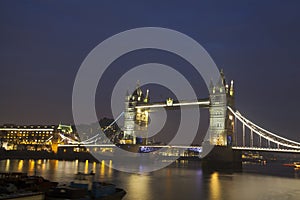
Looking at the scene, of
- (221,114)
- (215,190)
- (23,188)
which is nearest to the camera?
(23,188)

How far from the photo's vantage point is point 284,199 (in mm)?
22000

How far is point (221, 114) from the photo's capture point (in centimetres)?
4975

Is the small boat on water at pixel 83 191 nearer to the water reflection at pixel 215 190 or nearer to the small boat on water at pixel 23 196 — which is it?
the small boat on water at pixel 23 196

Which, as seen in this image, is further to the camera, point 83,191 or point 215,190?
point 215,190

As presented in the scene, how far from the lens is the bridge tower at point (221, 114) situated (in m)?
47.9

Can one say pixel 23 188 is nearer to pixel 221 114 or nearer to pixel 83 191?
pixel 83 191

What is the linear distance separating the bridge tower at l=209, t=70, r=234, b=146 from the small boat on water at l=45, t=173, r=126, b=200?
99.5 ft

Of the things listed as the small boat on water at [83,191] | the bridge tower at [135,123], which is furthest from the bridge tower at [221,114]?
the small boat on water at [83,191]

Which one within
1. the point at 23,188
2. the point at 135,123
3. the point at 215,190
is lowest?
the point at 215,190

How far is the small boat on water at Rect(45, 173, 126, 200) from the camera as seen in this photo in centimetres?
1467

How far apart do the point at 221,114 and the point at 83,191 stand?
3672 cm

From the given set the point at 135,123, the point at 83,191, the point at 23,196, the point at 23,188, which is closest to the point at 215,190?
the point at 83,191

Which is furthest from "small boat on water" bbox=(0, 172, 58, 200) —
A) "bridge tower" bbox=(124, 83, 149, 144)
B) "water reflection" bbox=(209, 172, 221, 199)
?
"bridge tower" bbox=(124, 83, 149, 144)

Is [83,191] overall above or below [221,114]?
below
